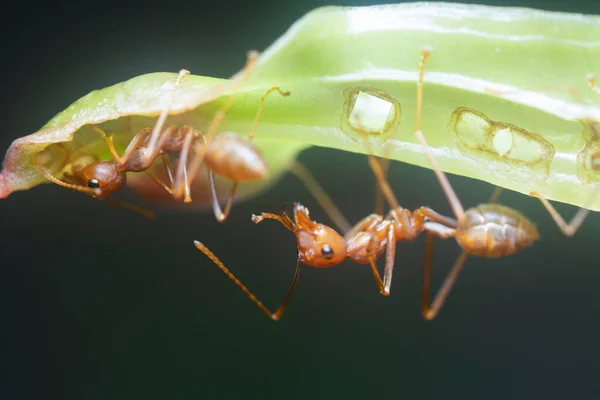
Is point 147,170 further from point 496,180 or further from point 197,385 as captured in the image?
point 197,385

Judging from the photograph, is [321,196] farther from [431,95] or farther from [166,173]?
[431,95]

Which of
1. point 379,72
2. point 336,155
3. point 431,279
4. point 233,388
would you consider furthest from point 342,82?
point 233,388

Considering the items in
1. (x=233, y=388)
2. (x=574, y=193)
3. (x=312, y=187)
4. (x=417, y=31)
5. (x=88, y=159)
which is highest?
(x=417, y=31)

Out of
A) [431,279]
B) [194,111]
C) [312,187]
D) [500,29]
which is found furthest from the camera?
[431,279]

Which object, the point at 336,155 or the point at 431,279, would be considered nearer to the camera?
the point at 336,155

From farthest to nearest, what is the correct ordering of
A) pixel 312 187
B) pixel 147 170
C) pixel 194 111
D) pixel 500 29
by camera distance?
1. pixel 312 187
2. pixel 147 170
3. pixel 194 111
4. pixel 500 29

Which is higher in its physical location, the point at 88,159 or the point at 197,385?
the point at 88,159

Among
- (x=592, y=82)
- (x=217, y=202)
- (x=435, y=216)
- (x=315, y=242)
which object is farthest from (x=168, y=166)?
(x=592, y=82)

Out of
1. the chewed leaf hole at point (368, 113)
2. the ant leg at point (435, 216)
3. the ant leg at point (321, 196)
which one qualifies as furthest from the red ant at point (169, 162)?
the ant leg at point (435, 216)

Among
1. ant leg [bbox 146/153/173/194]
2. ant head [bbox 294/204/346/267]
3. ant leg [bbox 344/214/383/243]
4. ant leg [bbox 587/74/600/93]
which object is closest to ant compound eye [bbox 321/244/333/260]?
ant head [bbox 294/204/346/267]
